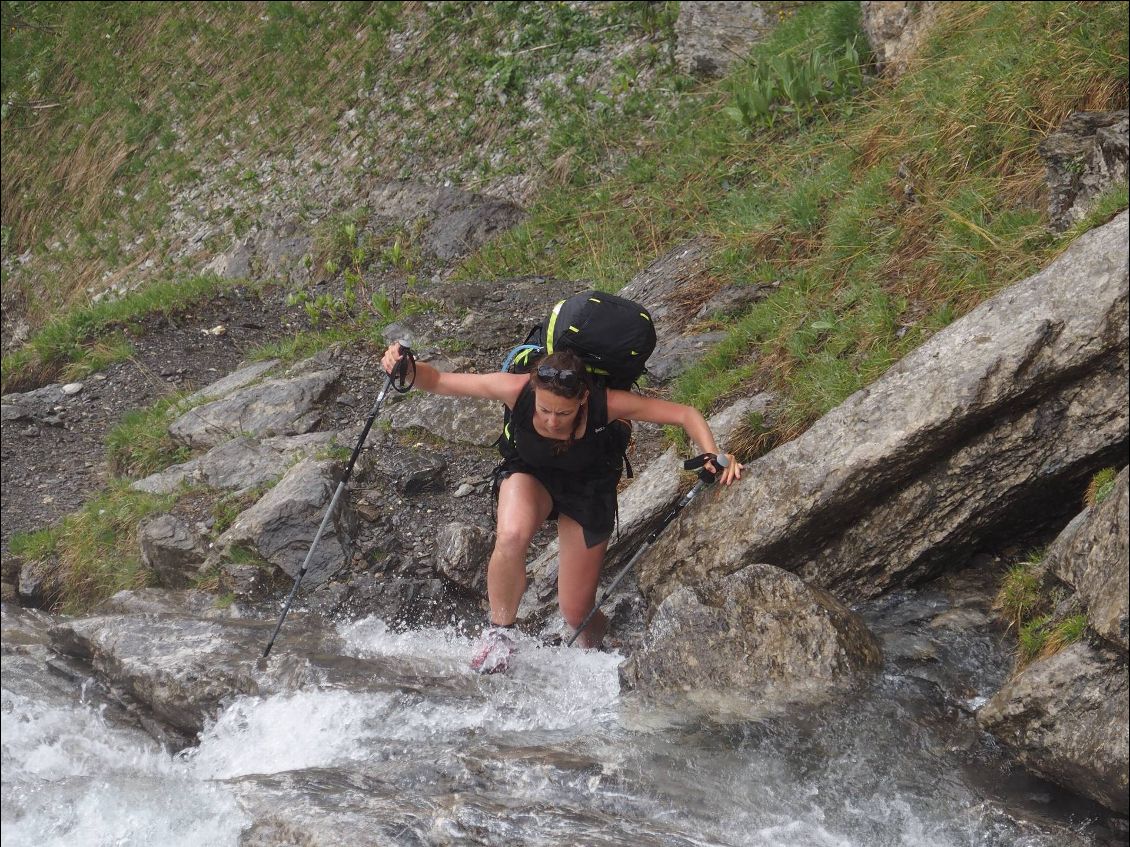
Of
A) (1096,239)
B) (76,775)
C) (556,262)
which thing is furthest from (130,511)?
(1096,239)

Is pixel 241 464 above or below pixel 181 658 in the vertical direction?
below

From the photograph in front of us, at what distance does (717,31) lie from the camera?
43.8ft

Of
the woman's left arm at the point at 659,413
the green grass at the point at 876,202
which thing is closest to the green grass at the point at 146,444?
the green grass at the point at 876,202

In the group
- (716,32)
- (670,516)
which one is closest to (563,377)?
(670,516)

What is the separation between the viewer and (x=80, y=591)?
9039mm

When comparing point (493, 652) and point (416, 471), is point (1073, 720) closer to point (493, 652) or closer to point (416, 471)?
point (493, 652)

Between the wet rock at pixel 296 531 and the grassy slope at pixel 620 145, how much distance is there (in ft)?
4.83

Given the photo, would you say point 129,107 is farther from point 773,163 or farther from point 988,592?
point 988,592

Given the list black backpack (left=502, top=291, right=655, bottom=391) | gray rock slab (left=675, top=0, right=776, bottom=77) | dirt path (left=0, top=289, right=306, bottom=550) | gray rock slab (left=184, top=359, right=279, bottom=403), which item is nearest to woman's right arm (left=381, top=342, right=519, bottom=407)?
black backpack (left=502, top=291, right=655, bottom=391)

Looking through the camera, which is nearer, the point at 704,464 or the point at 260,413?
the point at 704,464

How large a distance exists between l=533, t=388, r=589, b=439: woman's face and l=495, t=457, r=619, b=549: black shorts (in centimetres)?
41

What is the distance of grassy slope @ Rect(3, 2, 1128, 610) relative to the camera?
292 inches

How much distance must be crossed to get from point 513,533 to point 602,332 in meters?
1.25

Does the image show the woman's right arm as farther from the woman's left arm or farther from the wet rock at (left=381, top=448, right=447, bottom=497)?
the wet rock at (left=381, top=448, right=447, bottom=497)
